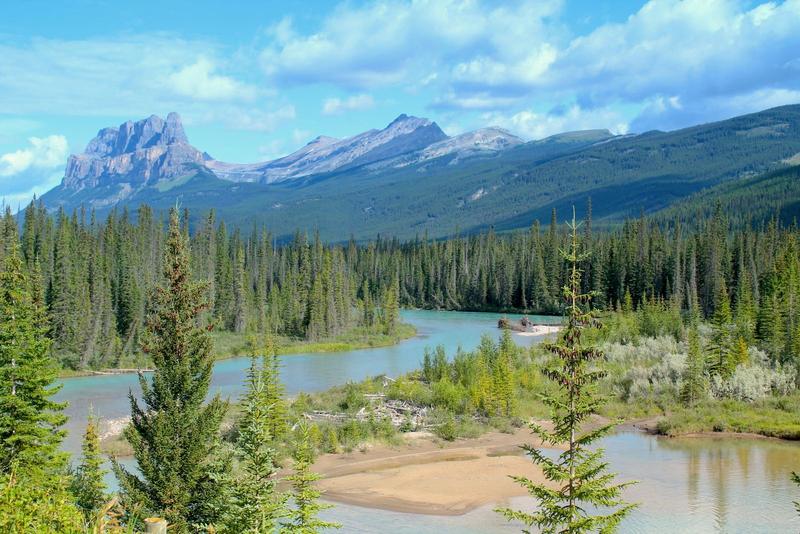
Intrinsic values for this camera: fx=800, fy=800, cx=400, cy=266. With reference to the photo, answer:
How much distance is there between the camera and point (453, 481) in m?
35.2

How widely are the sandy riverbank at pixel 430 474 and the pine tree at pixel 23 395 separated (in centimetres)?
1233

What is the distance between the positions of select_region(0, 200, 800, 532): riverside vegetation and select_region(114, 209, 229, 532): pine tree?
0.14 feet

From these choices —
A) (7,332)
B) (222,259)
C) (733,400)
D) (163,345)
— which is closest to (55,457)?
(7,332)

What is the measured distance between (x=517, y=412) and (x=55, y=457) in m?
27.3

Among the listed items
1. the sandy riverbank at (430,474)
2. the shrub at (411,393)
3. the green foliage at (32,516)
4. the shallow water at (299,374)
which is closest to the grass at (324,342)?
the shallow water at (299,374)

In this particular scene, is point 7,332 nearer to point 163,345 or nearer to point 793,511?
point 163,345

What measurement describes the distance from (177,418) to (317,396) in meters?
30.5

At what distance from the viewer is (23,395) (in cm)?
2473

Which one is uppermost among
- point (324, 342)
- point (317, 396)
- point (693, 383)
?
point (324, 342)

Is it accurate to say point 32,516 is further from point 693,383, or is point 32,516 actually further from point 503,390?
point 693,383

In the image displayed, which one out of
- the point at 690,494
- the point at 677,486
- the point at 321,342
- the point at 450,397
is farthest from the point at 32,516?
the point at 321,342

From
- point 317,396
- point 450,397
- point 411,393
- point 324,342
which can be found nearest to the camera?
point 450,397

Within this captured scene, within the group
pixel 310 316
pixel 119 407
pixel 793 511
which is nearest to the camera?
pixel 793 511

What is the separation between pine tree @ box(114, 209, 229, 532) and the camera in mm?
19406
